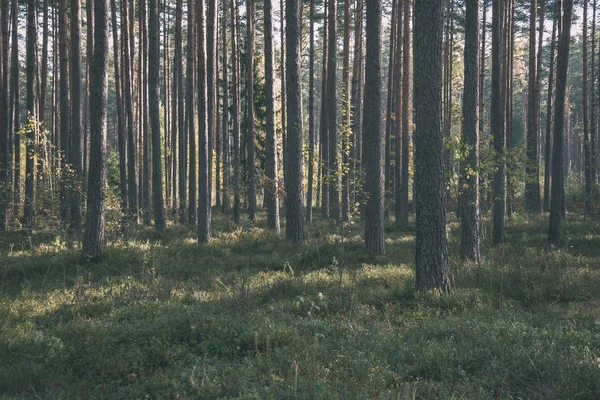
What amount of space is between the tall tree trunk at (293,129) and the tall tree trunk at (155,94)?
16.0ft

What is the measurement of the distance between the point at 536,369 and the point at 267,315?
3669 mm

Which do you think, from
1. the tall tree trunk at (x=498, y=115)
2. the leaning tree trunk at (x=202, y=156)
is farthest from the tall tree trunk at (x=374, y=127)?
the leaning tree trunk at (x=202, y=156)

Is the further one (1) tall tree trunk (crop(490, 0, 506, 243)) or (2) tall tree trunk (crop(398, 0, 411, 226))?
(2) tall tree trunk (crop(398, 0, 411, 226))

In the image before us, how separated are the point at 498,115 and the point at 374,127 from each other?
15.1 ft

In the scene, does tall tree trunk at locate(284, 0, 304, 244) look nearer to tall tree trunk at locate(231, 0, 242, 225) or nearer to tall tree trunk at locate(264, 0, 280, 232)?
tall tree trunk at locate(264, 0, 280, 232)

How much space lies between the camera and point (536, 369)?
14.8ft

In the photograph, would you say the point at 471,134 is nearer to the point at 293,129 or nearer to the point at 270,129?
the point at 293,129

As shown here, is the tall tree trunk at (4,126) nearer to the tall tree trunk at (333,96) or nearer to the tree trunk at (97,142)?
the tree trunk at (97,142)

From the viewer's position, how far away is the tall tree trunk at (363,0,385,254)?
→ 11125 millimetres

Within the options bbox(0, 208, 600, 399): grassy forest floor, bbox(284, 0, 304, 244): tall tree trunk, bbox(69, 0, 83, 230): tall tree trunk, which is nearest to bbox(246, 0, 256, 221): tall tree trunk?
bbox(284, 0, 304, 244): tall tree trunk

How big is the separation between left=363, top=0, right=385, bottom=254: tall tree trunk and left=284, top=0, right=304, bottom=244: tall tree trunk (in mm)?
2152

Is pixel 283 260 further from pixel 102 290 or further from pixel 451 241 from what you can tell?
pixel 451 241

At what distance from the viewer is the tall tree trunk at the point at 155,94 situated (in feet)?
48.2

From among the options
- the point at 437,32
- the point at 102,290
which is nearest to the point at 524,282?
the point at 437,32
